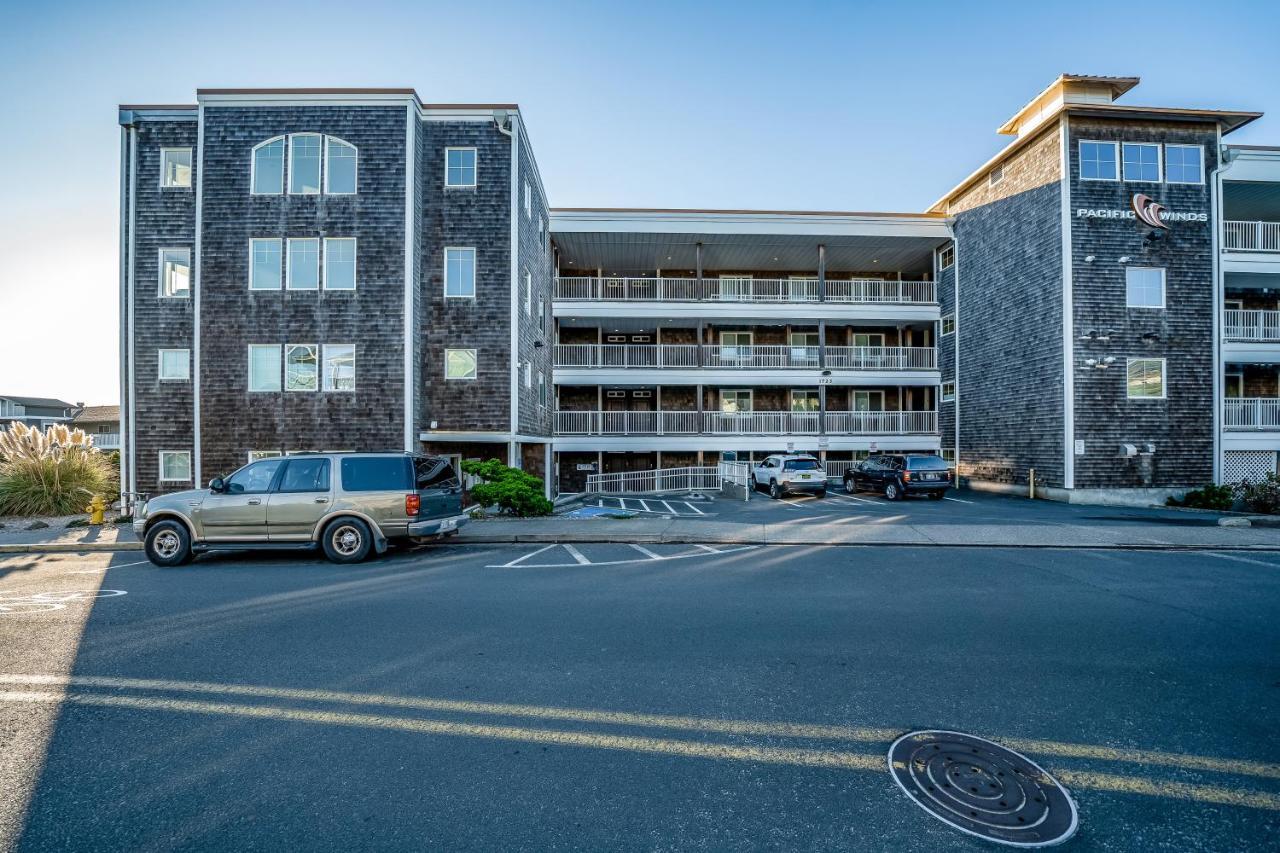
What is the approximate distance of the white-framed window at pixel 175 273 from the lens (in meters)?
17.6

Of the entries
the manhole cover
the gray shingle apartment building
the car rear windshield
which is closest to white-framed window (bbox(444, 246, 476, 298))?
the gray shingle apartment building

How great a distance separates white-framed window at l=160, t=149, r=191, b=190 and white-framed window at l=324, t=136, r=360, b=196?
14.5 ft

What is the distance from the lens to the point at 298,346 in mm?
17219

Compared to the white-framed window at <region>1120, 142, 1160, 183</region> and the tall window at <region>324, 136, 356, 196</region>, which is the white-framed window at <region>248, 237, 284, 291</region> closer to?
the tall window at <region>324, 136, 356, 196</region>

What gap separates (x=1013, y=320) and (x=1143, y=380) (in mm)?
4507

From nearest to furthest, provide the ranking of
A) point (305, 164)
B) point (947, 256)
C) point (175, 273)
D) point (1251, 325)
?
point (305, 164), point (175, 273), point (1251, 325), point (947, 256)

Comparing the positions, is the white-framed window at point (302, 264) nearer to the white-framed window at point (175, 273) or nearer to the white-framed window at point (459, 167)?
the white-framed window at point (175, 273)

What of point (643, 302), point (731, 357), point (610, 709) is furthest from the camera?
point (731, 357)

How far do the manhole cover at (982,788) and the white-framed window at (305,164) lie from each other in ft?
65.0

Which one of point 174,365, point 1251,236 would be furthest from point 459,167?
point 1251,236

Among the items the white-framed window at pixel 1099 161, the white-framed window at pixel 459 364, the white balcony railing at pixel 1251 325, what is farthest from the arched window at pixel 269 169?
the white balcony railing at pixel 1251 325

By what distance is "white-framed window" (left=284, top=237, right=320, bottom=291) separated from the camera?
17266 mm

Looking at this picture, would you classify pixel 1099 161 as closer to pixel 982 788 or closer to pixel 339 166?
pixel 982 788

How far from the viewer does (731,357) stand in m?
26.4
